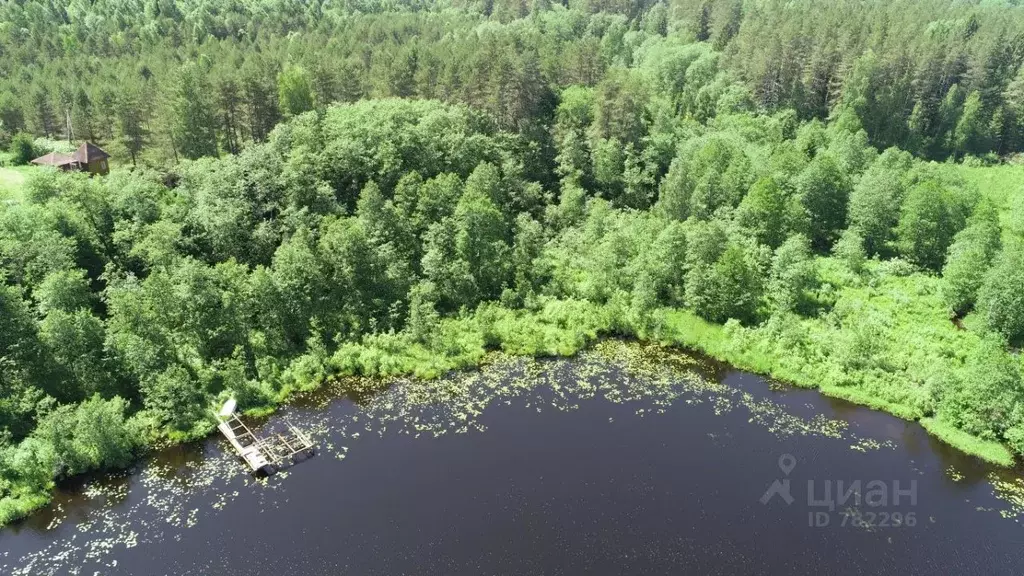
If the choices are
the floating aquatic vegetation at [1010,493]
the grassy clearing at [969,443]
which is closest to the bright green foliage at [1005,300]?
the grassy clearing at [969,443]

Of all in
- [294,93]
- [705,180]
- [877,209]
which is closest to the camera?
[877,209]

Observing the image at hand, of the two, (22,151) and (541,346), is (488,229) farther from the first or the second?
(22,151)

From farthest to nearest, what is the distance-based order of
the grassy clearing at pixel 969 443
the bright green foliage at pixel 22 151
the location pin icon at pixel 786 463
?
the bright green foliage at pixel 22 151
the grassy clearing at pixel 969 443
the location pin icon at pixel 786 463

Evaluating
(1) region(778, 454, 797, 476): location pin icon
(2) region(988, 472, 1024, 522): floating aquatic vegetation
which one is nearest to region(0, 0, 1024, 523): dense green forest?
(2) region(988, 472, 1024, 522): floating aquatic vegetation

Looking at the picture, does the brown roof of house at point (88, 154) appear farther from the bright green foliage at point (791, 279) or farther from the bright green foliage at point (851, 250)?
the bright green foliage at point (851, 250)

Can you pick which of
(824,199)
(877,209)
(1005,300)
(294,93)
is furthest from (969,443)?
(294,93)

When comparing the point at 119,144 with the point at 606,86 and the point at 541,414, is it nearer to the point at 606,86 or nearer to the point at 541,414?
the point at 606,86

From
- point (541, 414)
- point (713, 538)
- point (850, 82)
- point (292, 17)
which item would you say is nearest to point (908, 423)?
point (713, 538)
